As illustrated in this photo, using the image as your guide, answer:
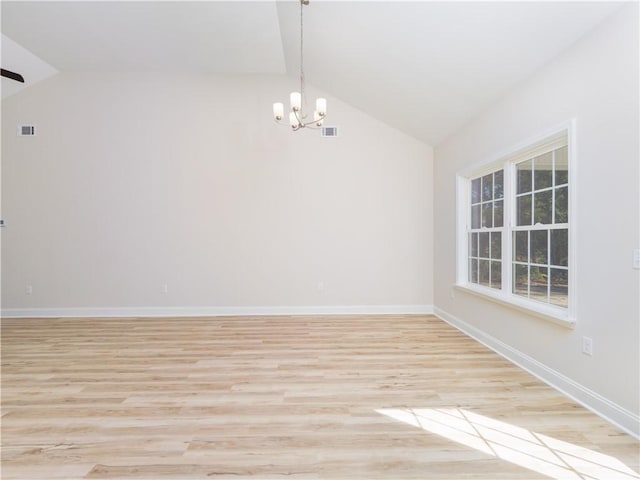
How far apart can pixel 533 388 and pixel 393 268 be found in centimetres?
289

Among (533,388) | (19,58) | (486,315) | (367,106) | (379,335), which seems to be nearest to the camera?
(533,388)

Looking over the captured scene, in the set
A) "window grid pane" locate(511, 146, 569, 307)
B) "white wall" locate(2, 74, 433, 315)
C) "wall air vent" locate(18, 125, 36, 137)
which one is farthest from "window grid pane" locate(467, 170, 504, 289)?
"wall air vent" locate(18, 125, 36, 137)

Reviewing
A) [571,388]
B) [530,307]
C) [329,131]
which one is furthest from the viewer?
[329,131]

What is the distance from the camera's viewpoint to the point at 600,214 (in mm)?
2199

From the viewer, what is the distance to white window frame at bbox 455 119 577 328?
8.00ft

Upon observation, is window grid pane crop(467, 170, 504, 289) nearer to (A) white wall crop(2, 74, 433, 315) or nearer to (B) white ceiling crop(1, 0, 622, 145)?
(B) white ceiling crop(1, 0, 622, 145)

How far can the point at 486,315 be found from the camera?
3.74m

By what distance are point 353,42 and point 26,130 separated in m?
5.21

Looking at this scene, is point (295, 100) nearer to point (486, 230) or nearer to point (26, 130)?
point (486, 230)

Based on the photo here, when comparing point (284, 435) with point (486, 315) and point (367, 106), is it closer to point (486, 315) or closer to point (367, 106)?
point (486, 315)

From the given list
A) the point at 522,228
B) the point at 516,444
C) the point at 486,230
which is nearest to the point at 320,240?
the point at 486,230

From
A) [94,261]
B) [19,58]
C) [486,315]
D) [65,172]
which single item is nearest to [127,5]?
[19,58]

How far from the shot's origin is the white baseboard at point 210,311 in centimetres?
516

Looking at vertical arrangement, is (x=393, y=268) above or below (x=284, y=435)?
above
